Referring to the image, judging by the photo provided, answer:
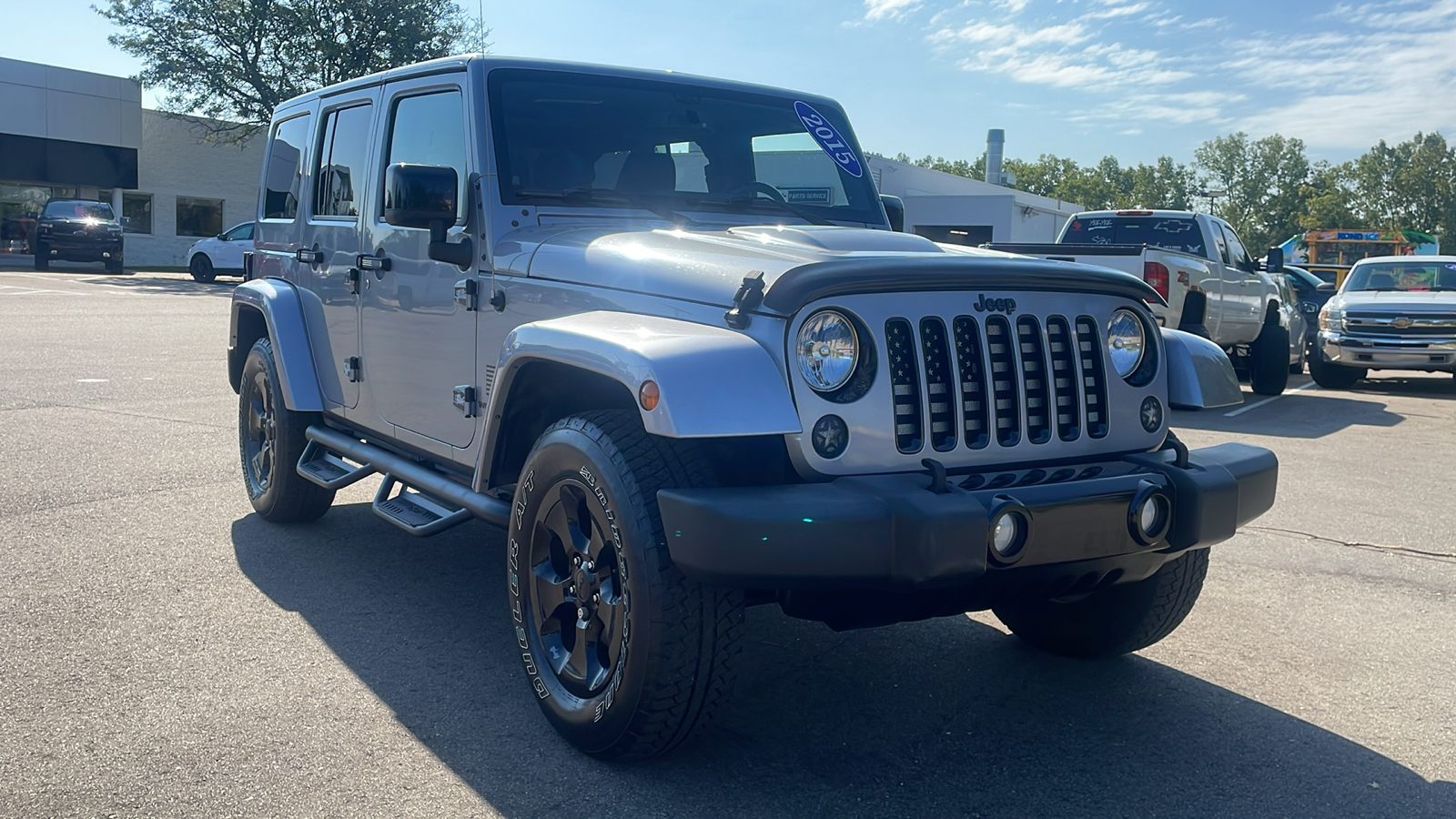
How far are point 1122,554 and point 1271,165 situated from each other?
437 ft

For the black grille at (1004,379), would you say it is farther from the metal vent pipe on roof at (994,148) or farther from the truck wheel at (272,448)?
the metal vent pipe on roof at (994,148)

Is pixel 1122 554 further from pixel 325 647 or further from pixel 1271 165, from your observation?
pixel 1271 165

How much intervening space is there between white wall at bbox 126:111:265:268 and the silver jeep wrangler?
39097mm

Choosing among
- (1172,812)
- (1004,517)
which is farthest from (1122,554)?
(1172,812)

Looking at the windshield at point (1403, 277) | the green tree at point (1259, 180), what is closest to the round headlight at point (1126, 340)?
the windshield at point (1403, 277)

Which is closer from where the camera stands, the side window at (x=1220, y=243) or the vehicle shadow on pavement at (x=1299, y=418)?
the vehicle shadow on pavement at (x=1299, y=418)

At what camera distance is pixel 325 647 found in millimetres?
4199

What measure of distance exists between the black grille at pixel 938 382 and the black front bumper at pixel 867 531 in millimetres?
172

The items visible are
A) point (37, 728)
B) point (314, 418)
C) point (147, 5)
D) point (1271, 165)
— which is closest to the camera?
point (37, 728)

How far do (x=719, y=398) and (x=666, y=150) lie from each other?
75.2 inches

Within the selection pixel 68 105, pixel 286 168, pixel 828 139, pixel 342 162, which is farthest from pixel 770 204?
pixel 68 105

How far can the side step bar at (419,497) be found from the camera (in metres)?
3.94

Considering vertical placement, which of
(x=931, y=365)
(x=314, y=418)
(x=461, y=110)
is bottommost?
(x=314, y=418)

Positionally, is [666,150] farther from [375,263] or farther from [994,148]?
[994,148]
